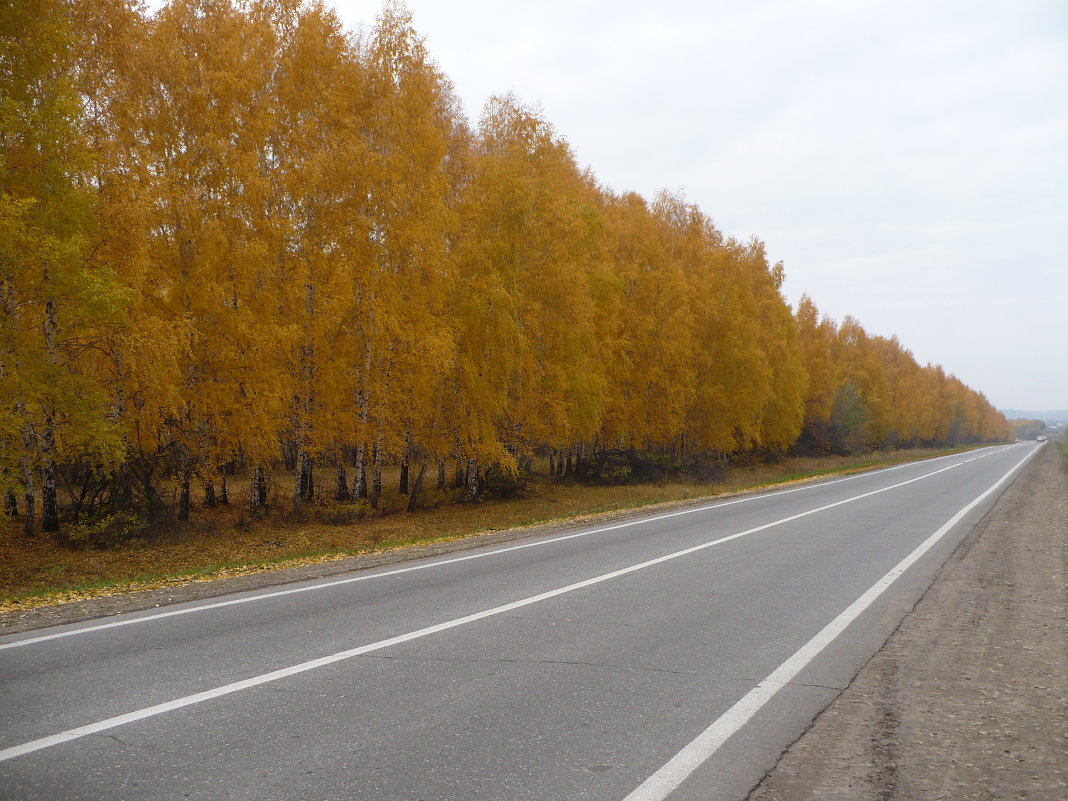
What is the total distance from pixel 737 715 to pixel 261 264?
15.0 meters

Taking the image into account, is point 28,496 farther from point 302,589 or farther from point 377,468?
point 302,589

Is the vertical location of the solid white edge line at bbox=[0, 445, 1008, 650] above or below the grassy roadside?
above

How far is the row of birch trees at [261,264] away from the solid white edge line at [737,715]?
454 inches

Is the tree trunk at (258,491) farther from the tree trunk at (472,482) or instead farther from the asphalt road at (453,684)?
the asphalt road at (453,684)

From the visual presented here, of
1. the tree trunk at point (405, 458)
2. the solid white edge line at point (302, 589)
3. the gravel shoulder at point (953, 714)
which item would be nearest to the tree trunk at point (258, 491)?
the tree trunk at point (405, 458)

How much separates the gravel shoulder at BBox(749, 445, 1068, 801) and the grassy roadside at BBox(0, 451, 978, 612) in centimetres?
799

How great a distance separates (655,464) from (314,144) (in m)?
18.2

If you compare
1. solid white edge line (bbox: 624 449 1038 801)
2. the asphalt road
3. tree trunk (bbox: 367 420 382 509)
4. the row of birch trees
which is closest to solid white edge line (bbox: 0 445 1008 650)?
the asphalt road

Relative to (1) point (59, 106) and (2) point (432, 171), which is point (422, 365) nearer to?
(2) point (432, 171)

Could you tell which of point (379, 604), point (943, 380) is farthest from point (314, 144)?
point (943, 380)

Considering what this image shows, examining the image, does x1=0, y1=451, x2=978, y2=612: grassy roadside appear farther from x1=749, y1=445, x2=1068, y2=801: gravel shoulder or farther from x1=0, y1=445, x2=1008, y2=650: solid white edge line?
x1=749, y1=445, x2=1068, y2=801: gravel shoulder

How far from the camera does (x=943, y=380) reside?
106m

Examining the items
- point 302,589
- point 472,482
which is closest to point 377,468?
point 472,482

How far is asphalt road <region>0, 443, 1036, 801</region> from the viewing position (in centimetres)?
344
